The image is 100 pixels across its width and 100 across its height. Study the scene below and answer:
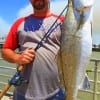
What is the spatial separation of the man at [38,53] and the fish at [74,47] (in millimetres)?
498

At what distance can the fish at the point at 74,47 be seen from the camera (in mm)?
2830

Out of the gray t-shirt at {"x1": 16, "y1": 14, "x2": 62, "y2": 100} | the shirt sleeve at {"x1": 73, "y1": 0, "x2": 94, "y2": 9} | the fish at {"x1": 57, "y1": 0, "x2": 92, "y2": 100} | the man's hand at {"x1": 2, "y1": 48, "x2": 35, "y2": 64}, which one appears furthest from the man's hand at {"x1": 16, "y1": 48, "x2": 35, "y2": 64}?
the shirt sleeve at {"x1": 73, "y1": 0, "x2": 94, "y2": 9}

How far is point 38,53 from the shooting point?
3.54 m

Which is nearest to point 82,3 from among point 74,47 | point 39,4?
point 74,47

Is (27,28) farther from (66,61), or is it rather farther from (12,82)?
(66,61)

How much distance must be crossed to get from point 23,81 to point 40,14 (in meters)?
0.60

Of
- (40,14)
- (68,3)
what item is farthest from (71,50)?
(40,14)

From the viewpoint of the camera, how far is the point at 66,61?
2980 millimetres

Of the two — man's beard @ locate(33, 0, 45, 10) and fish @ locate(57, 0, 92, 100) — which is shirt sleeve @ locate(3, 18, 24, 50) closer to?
man's beard @ locate(33, 0, 45, 10)

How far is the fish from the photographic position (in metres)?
2.83

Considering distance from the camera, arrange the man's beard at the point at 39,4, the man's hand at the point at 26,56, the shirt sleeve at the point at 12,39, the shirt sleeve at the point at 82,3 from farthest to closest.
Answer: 1. the shirt sleeve at the point at 12,39
2. the man's beard at the point at 39,4
3. the man's hand at the point at 26,56
4. the shirt sleeve at the point at 82,3

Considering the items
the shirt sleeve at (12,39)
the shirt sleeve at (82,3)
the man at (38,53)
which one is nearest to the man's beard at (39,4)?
the man at (38,53)

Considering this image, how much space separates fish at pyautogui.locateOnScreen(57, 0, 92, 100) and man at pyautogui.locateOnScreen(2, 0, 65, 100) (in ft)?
1.64

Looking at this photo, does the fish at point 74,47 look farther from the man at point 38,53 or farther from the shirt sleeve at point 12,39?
the shirt sleeve at point 12,39
